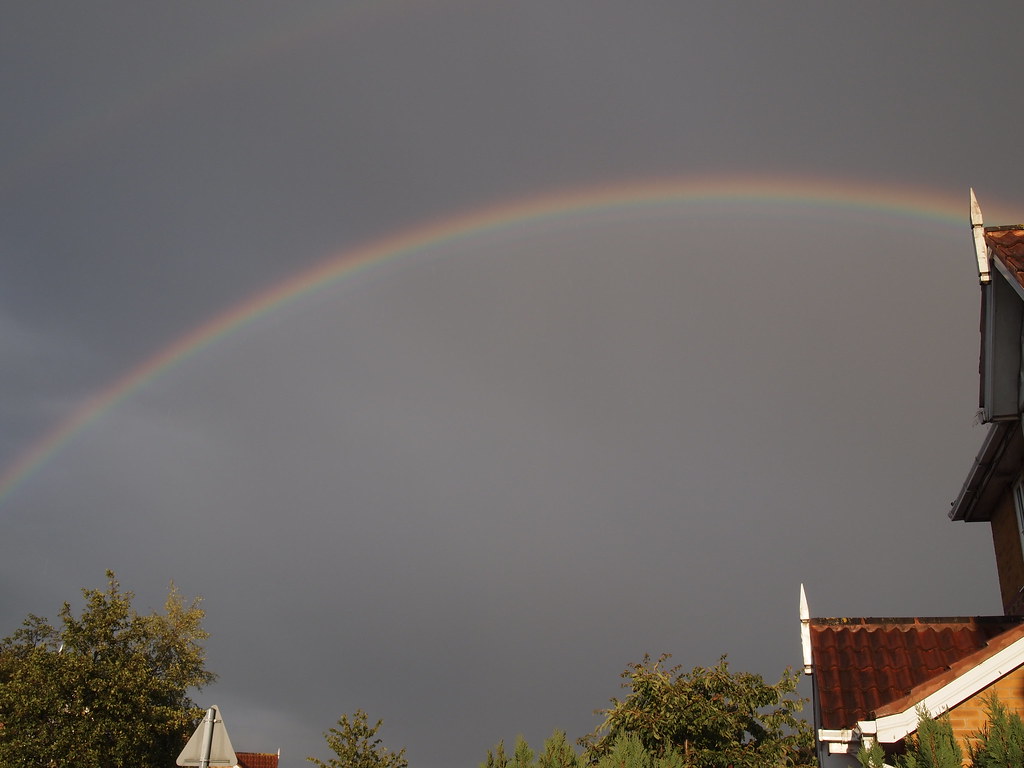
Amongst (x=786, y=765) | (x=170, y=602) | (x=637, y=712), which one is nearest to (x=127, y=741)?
(x=170, y=602)

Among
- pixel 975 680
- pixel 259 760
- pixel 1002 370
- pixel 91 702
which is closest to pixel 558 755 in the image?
pixel 975 680

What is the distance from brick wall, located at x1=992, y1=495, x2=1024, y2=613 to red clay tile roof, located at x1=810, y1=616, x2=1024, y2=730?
242 cm

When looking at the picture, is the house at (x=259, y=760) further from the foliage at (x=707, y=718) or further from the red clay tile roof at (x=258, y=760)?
the foliage at (x=707, y=718)

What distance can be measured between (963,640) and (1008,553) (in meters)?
4.89

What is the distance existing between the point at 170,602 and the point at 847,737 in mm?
43206

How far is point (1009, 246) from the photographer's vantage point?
43.0 ft

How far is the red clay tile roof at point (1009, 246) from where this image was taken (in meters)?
12.5

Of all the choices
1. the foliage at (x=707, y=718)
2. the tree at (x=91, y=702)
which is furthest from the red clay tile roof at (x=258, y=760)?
the foliage at (x=707, y=718)

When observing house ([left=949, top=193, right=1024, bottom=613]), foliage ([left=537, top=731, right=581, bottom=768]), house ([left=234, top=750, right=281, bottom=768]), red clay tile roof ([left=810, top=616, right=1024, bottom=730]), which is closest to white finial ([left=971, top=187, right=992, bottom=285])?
house ([left=949, top=193, right=1024, bottom=613])

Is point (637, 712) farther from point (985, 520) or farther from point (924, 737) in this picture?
point (924, 737)

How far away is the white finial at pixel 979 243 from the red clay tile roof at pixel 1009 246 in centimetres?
9

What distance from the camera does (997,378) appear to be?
46.7 feet

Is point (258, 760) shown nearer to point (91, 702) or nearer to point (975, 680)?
point (91, 702)

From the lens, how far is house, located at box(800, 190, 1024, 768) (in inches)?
431
